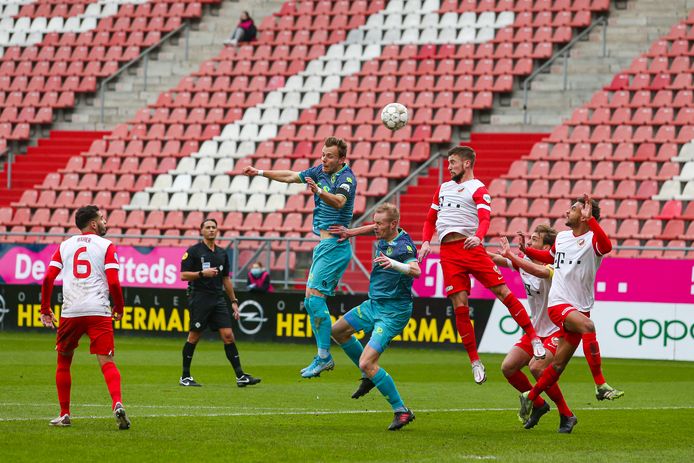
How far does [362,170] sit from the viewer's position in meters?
28.9

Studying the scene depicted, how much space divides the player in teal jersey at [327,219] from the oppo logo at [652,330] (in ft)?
33.2

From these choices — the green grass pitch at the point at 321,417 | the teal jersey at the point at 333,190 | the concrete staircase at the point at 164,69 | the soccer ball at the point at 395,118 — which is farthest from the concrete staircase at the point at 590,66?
the teal jersey at the point at 333,190

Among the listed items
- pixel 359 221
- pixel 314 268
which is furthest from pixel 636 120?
pixel 314 268

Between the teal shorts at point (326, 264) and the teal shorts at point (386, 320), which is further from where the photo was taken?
the teal shorts at point (326, 264)

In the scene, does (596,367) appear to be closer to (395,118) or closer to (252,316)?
(395,118)

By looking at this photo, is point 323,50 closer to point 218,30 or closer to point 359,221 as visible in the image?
point 218,30

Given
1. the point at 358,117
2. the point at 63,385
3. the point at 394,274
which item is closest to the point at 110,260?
the point at 63,385

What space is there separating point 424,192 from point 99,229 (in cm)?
1760

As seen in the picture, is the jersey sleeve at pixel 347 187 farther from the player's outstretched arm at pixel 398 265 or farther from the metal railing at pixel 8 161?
the metal railing at pixel 8 161

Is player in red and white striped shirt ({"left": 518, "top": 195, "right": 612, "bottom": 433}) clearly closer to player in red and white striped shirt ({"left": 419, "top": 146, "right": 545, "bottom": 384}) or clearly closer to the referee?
player in red and white striped shirt ({"left": 419, "top": 146, "right": 545, "bottom": 384})

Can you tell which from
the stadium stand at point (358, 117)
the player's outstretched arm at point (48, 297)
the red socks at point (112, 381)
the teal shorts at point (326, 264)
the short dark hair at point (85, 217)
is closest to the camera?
the red socks at point (112, 381)

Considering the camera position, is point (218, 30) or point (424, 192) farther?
point (218, 30)

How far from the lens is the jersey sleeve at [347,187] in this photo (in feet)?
41.9

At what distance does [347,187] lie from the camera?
12.8 metres
